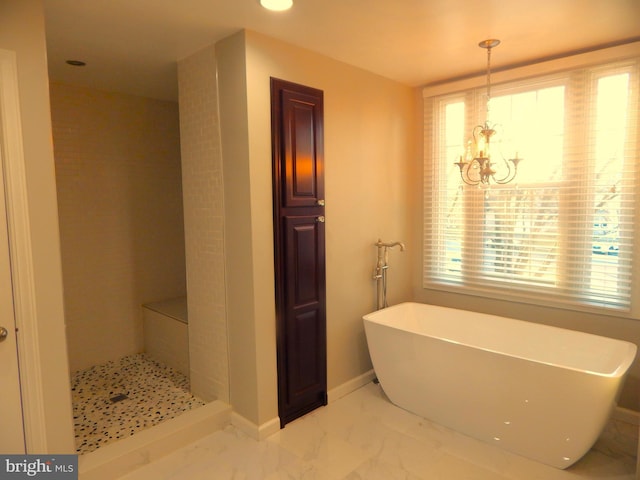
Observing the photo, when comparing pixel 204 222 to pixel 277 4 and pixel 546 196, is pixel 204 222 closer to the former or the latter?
pixel 277 4

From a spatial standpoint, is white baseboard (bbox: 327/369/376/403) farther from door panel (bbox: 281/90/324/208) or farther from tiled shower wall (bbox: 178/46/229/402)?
door panel (bbox: 281/90/324/208)

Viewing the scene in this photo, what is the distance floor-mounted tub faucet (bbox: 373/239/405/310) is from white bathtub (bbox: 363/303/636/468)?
0.74 ft

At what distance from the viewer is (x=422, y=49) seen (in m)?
2.84

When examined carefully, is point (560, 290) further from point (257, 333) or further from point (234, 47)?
point (234, 47)

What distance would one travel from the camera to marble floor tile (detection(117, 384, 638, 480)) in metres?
2.32

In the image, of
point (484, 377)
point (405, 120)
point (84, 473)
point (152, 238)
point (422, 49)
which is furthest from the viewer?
point (152, 238)

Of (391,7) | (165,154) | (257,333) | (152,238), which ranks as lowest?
(257,333)

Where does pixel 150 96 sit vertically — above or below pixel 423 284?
above

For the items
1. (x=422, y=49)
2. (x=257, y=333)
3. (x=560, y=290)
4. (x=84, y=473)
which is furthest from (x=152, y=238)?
(x=560, y=290)

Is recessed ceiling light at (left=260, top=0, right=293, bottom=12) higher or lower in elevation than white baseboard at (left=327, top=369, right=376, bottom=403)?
higher

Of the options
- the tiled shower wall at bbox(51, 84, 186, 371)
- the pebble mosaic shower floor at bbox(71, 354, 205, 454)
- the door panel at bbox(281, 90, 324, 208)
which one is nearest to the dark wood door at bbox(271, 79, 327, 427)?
the door panel at bbox(281, 90, 324, 208)

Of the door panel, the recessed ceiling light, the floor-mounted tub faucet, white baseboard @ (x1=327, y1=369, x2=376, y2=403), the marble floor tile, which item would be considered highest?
the recessed ceiling light

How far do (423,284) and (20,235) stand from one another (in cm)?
316

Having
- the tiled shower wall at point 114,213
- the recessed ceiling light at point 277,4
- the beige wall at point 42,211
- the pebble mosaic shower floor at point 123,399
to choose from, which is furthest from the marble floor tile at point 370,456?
the recessed ceiling light at point 277,4
